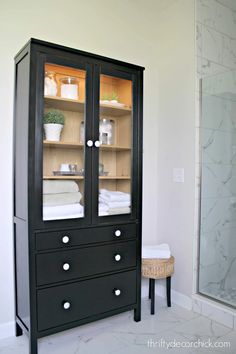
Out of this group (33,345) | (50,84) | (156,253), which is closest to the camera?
(33,345)

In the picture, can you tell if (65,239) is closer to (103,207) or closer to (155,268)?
(103,207)

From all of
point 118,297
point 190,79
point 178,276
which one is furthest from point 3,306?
point 190,79

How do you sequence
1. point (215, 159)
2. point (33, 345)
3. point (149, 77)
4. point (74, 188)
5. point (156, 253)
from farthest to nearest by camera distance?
point (149, 77) < point (215, 159) < point (156, 253) < point (74, 188) < point (33, 345)

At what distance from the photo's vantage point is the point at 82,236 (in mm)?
1986

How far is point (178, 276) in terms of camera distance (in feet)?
8.74

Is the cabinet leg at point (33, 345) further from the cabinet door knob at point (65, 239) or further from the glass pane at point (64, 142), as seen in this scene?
the glass pane at point (64, 142)

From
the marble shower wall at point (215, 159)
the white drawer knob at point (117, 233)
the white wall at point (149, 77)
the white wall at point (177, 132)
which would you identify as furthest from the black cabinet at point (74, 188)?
the marble shower wall at point (215, 159)

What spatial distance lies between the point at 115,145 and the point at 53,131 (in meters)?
0.47

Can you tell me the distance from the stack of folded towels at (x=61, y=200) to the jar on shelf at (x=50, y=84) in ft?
1.88

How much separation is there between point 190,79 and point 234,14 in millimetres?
941

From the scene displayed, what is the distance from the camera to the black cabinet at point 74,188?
1.82m

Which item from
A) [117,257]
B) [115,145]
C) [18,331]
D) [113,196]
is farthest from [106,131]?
[18,331]

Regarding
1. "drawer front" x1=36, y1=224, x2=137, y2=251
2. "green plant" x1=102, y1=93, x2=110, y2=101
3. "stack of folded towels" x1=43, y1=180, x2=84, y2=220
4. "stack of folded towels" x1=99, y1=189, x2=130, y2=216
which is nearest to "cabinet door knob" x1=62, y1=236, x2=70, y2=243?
"drawer front" x1=36, y1=224, x2=137, y2=251

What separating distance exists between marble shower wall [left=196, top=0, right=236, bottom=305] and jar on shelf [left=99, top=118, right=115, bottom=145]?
0.81 metres
